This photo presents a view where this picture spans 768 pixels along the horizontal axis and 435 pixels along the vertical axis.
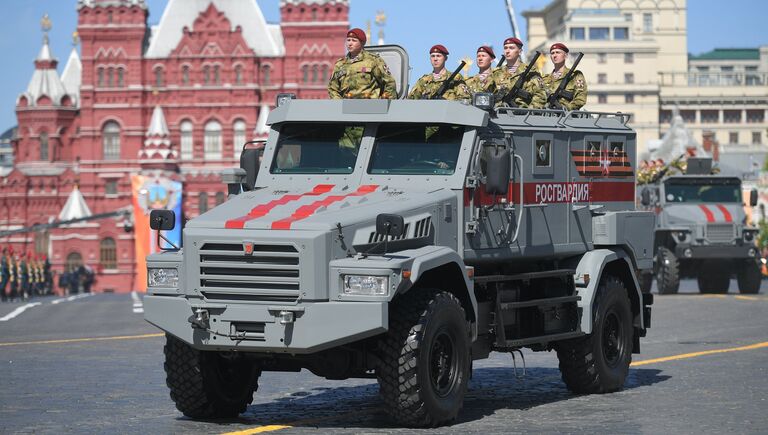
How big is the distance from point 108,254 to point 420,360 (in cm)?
9954

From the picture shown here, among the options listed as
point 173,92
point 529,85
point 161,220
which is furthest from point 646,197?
point 173,92

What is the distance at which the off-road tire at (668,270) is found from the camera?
117 feet

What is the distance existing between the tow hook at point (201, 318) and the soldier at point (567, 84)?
5.11 meters

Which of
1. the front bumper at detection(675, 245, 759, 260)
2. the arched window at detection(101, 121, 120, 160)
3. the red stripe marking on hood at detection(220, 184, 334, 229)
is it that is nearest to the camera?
the red stripe marking on hood at detection(220, 184, 334, 229)

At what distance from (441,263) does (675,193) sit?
25.9 metres

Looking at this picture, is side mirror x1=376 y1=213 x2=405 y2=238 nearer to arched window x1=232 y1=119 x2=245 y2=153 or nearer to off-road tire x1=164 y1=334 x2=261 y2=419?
off-road tire x1=164 y1=334 x2=261 y2=419

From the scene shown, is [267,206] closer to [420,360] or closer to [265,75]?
[420,360]

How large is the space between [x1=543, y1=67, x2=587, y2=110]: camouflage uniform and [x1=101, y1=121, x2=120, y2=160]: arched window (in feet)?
320

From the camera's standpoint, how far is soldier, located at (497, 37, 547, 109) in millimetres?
14680

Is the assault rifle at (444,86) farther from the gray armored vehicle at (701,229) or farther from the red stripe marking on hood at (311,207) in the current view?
the gray armored vehicle at (701,229)

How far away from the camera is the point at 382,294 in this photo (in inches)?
437

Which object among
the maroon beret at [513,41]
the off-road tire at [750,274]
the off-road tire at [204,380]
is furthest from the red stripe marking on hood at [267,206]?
the off-road tire at [750,274]

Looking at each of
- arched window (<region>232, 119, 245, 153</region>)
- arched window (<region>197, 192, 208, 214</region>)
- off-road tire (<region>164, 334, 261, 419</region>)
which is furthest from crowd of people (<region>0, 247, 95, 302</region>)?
off-road tire (<region>164, 334, 261, 419</region>)

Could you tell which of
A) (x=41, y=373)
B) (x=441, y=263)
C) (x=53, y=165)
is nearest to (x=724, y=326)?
(x=41, y=373)
